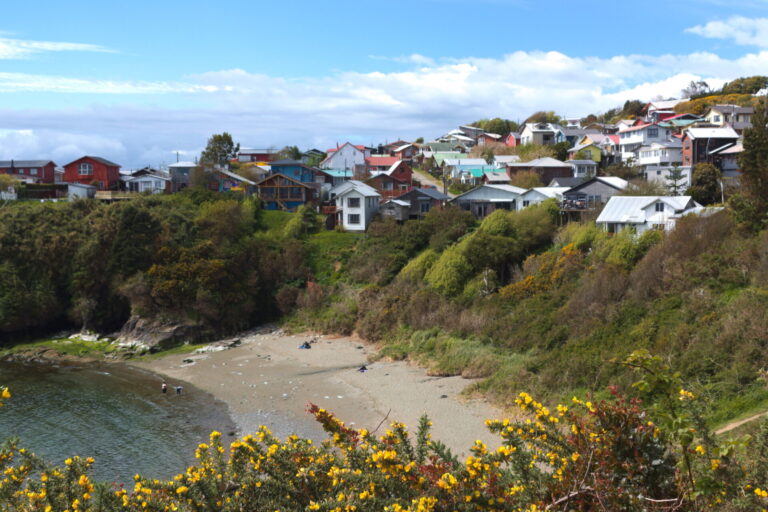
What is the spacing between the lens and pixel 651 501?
6227 mm

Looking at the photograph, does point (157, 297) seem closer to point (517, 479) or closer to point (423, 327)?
point (423, 327)

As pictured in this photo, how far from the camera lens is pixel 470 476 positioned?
22.3ft

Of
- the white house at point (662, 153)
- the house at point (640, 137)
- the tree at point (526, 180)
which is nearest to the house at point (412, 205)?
the tree at point (526, 180)

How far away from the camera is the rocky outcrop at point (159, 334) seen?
3438 centimetres

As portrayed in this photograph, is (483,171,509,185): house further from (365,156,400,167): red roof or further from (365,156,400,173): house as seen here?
(365,156,400,167): red roof

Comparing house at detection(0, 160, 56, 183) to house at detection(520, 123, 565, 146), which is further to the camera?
house at detection(520, 123, 565, 146)

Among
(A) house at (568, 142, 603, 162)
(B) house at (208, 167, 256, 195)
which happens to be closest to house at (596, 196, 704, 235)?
(A) house at (568, 142, 603, 162)

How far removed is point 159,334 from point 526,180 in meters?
29.9

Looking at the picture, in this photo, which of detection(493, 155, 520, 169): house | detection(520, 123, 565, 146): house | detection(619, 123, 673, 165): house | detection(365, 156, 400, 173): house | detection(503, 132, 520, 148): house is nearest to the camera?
detection(619, 123, 673, 165): house

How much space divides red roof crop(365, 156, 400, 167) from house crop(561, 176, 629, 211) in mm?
30457

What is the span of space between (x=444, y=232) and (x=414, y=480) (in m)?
31.9

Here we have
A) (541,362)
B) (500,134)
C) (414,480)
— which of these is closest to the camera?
(414,480)

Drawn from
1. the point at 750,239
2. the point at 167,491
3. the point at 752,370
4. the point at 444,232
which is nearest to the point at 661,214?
the point at 750,239

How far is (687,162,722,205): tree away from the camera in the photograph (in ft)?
125
